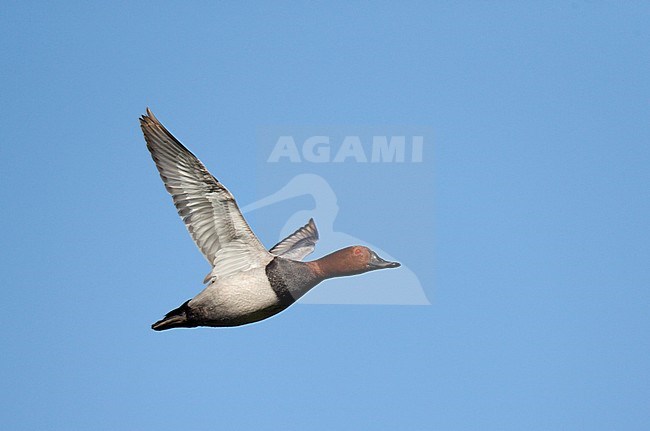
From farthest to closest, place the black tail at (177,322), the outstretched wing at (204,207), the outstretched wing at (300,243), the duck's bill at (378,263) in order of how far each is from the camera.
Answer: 1. the outstretched wing at (300,243)
2. the outstretched wing at (204,207)
3. the black tail at (177,322)
4. the duck's bill at (378,263)

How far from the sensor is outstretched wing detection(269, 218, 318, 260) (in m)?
8.91

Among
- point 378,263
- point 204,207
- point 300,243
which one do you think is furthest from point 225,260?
point 300,243

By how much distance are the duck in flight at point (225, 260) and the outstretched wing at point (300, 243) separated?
2089 millimetres

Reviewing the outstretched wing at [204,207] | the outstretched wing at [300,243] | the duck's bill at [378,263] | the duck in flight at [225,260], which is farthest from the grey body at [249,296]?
the outstretched wing at [300,243]

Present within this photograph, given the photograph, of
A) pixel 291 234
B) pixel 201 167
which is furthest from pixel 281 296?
pixel 291 234

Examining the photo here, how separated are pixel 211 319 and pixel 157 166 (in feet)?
4.21

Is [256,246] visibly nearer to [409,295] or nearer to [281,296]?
[281,296]

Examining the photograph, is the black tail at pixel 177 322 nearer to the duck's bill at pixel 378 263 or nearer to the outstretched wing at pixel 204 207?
the outstretched wing at pixel 204 207

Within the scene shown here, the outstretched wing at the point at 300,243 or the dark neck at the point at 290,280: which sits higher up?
the outstretched wing at the point at 300,243

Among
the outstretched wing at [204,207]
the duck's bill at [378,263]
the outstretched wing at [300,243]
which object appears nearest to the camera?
the duck's bill at [378,263]

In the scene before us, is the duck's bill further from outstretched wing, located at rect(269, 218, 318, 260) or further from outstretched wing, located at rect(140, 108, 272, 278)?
outstretched wing, located at rect(269, 218, 318, 260)

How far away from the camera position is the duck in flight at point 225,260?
6.41 m

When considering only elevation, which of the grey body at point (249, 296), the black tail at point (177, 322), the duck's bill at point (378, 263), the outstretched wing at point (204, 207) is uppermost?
the outstretched wing at point (204, 207)

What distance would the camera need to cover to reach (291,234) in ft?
30.2
